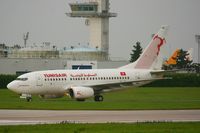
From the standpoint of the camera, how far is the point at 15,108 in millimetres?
49656

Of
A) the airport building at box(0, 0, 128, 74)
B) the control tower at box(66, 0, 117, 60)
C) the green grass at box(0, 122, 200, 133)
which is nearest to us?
the green grass at box(0, 122, 200, 133)

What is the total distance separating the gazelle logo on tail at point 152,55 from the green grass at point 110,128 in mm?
36304

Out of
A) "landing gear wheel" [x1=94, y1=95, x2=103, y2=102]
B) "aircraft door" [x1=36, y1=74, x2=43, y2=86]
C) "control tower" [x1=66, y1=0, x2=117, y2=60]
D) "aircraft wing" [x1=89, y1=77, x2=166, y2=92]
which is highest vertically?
"control tower" [x1=66, y1=0, x2=117, y2=60]

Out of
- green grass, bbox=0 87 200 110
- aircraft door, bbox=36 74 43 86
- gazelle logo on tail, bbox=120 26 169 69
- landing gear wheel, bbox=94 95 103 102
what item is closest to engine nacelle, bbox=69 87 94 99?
landing gear wheel, bbox=94 95 103 102

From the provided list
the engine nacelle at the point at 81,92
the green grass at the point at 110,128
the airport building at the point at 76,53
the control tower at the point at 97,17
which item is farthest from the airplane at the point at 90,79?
the control tower at the point at 97,17

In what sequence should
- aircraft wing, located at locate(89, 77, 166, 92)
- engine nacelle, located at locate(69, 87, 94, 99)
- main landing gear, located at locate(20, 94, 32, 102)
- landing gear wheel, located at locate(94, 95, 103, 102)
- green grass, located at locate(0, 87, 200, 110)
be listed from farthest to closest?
aircraft wing, located at locate(89, 77, 166, 92), landing gear wheel, located at locate(94, 95, 103, 102), engine nacelle, located at locate(69, 87, 94, 99), main landing gear, located at locate(20, 94, 32, 102), green grass, located at locate(0, 87, 200, 110)

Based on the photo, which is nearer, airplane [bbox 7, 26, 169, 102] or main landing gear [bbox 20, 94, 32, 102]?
main landing gear [bbox 20, 94, 32, 102]

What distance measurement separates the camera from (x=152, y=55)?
71.8 m

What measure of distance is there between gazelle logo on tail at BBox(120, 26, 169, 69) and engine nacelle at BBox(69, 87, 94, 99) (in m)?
6.30

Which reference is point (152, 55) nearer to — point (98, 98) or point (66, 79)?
point (98, 98)

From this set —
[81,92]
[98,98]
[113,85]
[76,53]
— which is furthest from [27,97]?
[76,53]

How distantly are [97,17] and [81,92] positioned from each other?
87.2 meters

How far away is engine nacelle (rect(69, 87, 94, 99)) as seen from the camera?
216 feet

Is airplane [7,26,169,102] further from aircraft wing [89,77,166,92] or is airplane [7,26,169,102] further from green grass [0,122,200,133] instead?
green grass [0,122,200,133]
